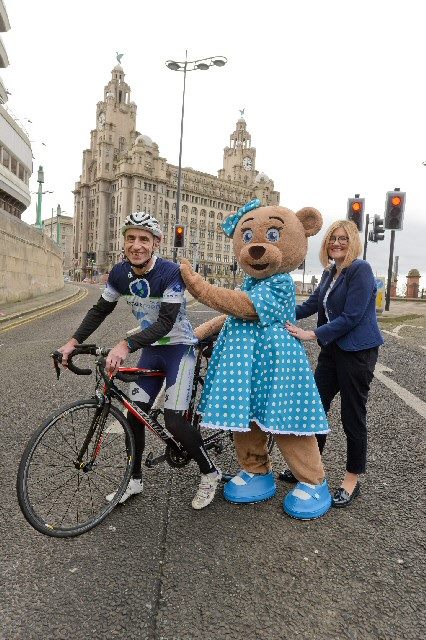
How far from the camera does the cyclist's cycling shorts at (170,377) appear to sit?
9.75ft

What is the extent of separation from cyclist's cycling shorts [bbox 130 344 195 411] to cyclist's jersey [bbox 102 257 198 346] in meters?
0.07

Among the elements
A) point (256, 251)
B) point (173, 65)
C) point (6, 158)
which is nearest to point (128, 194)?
point (6, 158)

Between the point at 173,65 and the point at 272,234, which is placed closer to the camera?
the point at 272,234

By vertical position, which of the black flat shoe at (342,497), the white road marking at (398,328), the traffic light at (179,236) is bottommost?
the black flat shoe at (342,497)

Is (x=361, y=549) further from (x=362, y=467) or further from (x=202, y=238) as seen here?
(x=202, y=238)

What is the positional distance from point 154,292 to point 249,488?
1.51 m

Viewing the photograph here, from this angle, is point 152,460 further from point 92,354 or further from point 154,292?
point 154,292

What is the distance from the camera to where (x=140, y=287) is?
2912 mm

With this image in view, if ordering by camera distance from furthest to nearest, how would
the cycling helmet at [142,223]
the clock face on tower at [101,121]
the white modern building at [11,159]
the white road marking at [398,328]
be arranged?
1. the clock face on tower at [101,121]
2. the white modern building at [11,159]
3. the white road marking at [398,328]
4. the cycling helmet at [142,223]

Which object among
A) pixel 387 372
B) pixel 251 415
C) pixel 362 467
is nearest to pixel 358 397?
pixel 362 467

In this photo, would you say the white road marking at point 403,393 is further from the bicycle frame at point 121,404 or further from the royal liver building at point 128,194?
the royal liver building at point 128,194

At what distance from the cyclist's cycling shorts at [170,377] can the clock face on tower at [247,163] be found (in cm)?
15180

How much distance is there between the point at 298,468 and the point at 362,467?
1.63 ft

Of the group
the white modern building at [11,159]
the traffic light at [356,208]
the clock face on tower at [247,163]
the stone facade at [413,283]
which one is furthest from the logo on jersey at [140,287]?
the clock face on tower at [247,163]
